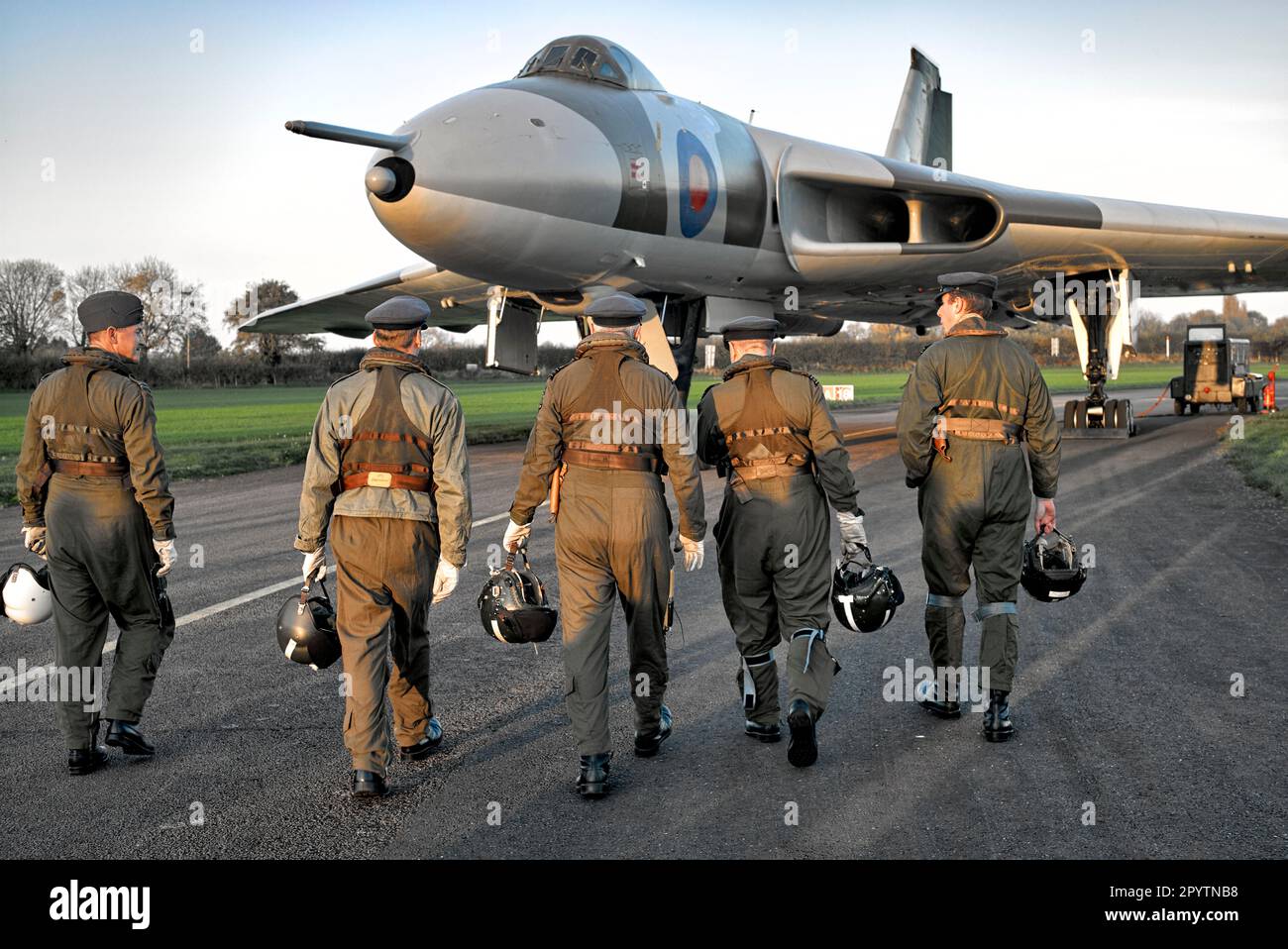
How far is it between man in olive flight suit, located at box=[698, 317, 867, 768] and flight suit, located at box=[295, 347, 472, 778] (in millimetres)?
1293

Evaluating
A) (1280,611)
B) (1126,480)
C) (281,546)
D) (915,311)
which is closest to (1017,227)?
(1126,480)

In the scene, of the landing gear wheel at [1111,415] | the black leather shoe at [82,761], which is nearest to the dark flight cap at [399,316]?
the black leather shoe at [82,761]

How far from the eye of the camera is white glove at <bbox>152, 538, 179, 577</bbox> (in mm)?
4906

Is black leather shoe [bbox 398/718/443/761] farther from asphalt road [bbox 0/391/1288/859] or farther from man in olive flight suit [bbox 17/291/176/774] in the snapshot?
man in olive flight suit [bbox 17/291/176/774]

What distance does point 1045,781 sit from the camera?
4297 mm

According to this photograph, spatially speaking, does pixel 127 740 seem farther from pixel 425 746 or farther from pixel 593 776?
pixel 593 776

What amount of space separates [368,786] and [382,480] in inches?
50.5

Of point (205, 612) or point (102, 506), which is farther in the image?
point (205, 612)

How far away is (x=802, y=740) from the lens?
453cm

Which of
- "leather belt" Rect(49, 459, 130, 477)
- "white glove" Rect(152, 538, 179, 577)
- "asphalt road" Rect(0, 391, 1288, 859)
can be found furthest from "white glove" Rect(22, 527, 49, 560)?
"asphalt road" Rect(0, 391, 1288, 859)

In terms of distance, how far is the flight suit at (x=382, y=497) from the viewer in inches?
179

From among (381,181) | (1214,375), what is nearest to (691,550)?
(381,181)

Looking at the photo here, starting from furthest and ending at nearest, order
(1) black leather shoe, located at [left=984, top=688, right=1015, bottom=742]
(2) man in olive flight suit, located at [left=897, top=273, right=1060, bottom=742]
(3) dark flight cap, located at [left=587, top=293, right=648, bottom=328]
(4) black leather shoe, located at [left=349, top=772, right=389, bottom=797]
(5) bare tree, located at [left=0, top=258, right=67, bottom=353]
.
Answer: (5) bare tree, located at [left=0, top=258, right=67, bottom=353], (2) man in olive flight suit, located at [left=897, top=273, right=1060, bottom=742], (1) black leather shoe, located at [left=984, top=688, right=1015, bottom=742], (3) dark flight cap, located at [left=587, top=293, right=648, bottom=328], (4) black leather shoe, located at [left=349, top=772, right=389, bottom=797]

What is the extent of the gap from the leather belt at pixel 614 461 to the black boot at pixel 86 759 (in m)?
2.50
